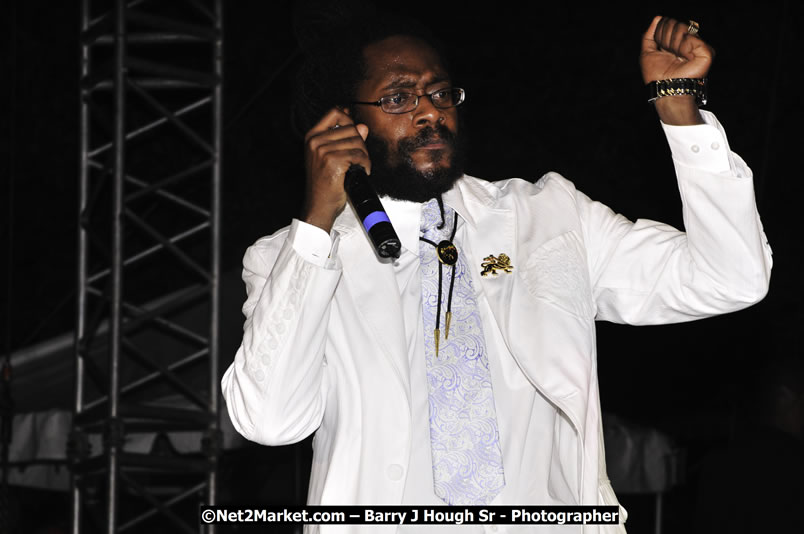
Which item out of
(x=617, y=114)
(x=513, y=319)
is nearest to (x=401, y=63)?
(x=513, y=319)

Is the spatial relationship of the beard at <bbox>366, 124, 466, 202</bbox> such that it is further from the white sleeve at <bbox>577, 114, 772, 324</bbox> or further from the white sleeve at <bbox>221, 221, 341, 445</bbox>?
the white sleeve at <bbox>221, 221, 341, 445</bbox>

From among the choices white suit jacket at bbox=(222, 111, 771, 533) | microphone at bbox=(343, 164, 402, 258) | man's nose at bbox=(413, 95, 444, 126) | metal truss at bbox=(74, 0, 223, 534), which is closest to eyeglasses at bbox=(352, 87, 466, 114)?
man's nose at bbox=(413, 95, 444, 126)

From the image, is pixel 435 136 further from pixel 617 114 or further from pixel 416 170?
pixel 617 114

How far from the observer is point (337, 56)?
2.89 m

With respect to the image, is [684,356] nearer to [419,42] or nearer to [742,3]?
[742,3]

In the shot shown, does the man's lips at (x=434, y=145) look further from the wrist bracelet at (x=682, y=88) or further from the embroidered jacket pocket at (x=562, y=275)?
the wrist bracelet at (x=682, y=88)

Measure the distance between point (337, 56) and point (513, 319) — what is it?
104 centimetres

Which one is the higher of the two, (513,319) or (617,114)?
(617,114)

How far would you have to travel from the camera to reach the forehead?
8.50ft

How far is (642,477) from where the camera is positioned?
5859mm

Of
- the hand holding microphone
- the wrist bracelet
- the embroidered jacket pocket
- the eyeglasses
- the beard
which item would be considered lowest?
the embroidered jacket pocket

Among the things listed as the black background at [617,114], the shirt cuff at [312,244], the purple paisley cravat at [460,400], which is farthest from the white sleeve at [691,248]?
the black background at [617,114]

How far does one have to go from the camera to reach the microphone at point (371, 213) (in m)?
1.93

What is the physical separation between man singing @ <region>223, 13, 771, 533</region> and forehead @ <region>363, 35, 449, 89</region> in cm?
38
